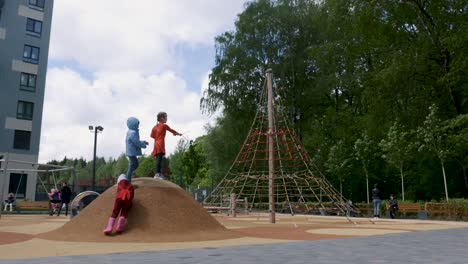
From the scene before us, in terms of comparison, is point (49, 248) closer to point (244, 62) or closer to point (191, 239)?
point (191, 239)

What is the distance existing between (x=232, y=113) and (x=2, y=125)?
20287 mm

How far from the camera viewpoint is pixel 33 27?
135 ft

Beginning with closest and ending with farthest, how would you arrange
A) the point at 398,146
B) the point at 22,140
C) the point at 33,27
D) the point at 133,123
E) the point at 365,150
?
the point at 133,123 < the point at 398,146 < the point at 365,150 < the point at 22,140 < the point at 33,27

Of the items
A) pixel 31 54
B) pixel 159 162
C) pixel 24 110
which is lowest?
pixel 159 162

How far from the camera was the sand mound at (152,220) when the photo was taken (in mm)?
9688

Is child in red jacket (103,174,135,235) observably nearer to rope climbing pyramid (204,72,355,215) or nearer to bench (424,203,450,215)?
rope climbing pyramid (204,72,355,215)

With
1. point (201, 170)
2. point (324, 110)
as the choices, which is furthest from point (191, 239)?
point (201, 170)

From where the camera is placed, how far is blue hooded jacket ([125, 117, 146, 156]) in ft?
36.8

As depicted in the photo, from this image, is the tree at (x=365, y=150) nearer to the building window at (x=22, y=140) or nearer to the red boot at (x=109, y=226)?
the red boot at (x=109, y=226)

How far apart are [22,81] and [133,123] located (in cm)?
3367

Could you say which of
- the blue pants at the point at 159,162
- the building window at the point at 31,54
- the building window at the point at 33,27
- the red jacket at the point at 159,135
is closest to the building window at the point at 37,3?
the building window at the point at 33,27

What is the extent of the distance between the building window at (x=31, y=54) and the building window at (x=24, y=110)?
13.6ft

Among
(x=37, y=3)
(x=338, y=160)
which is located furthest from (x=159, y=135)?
(x=37, y=3)

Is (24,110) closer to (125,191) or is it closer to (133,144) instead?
(133,144)
